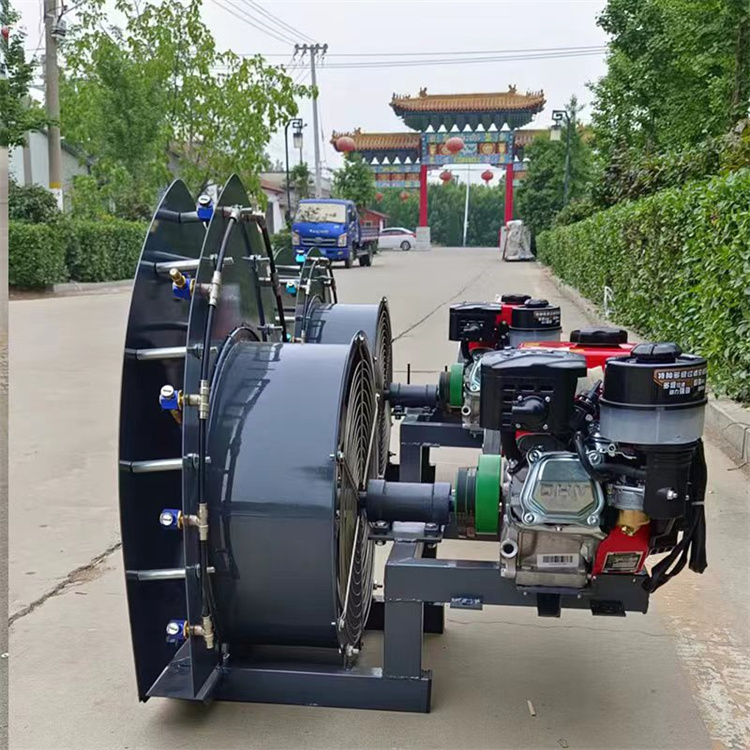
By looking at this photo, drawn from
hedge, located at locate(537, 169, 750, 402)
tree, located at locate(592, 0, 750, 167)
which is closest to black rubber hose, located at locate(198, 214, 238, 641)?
hedge, located at locate(537, 169, 750, 402)

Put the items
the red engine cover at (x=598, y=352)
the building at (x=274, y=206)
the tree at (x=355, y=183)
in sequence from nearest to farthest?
the red engine cover at (x=598, y=352)
the tree at (x=355, y=183)
the building at (x=274, y=206)

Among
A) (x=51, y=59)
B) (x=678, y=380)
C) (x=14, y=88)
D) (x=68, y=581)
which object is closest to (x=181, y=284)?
(x=678, y=380)

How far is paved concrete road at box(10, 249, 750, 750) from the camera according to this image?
265 centimetres

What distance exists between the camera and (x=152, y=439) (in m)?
2.55

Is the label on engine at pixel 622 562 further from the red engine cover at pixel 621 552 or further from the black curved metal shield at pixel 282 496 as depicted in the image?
the black curved metal shield at pixel 282 496

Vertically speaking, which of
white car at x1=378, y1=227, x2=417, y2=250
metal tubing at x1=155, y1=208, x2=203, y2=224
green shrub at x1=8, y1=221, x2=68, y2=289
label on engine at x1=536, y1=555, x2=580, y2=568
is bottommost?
label on engine at x1=536, y1=555, x2=580, y2=568

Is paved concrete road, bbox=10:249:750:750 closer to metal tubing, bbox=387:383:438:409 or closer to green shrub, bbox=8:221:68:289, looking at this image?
metal tubing, bbox=387:383:438:409

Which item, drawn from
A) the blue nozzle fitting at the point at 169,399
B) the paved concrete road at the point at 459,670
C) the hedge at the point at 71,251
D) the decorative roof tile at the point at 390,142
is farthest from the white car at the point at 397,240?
the blue nozzle fitting at the point at 169,399

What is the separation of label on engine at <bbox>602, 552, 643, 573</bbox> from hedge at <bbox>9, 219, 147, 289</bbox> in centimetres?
1538

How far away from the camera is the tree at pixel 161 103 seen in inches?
952

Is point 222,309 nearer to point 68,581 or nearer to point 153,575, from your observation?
point 153,575

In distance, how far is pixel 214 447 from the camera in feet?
8.00

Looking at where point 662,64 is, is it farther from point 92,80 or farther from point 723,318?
point 92,80

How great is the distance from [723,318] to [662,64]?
45.4 feet
